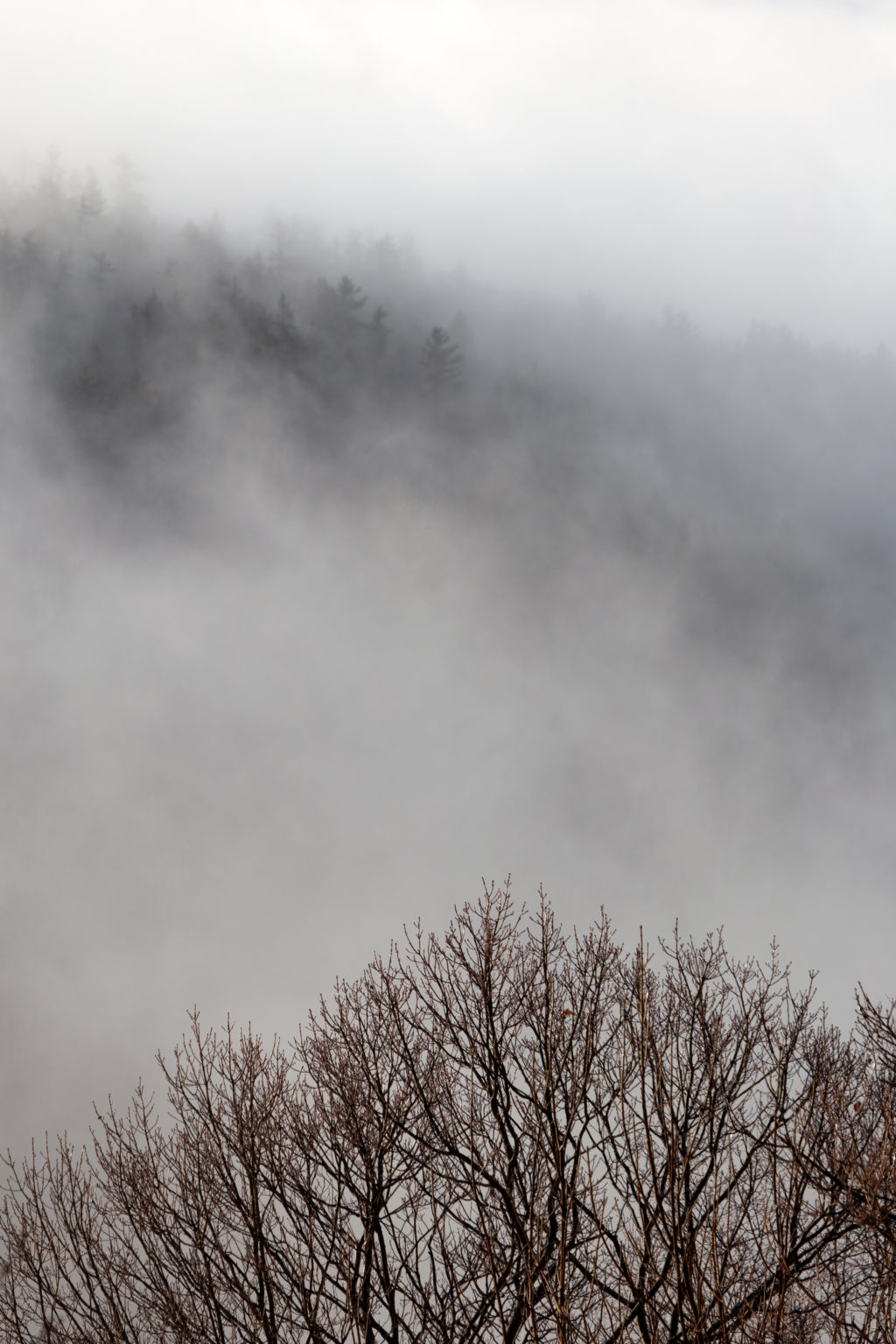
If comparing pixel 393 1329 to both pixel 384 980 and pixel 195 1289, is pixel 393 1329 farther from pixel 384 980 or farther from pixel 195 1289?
pixel 384 980

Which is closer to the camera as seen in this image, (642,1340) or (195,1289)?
(642,1340)

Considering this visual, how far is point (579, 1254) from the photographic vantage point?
19.1 meters

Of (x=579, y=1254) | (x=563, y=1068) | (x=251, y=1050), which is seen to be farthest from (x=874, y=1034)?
(x=251, y=1050)

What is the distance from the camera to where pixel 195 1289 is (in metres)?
16.3

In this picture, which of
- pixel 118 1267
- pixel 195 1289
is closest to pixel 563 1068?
pixel 195 1289

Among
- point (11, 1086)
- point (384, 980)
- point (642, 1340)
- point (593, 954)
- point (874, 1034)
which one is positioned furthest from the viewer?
point (11, 1086)

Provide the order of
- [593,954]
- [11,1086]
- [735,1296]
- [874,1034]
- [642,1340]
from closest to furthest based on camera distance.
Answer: [642,1340] < [874,1034] < [735,1296] < [593,954] < [11,1086]

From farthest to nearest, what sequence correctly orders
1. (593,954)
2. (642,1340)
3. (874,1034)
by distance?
(593,954) → (874,1034) → (642,1340)

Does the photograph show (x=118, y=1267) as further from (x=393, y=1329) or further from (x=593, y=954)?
(x=593, y=954)

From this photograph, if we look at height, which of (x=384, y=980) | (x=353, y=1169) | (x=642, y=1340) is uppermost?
(x=384, y=980)

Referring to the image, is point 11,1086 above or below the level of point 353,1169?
above

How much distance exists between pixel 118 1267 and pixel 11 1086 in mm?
183380

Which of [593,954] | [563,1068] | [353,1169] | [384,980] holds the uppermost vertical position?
[593,954]

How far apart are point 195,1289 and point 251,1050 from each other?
378cm
